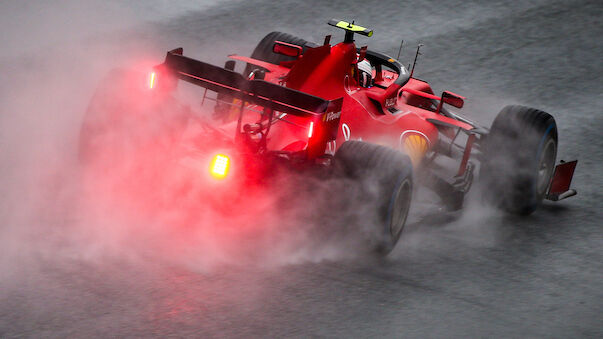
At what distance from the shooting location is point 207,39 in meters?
13.9

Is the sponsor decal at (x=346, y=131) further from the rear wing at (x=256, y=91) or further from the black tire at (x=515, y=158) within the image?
the black tire at (x=515, y=158)

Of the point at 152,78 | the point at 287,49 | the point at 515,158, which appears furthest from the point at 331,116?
the point at 287,49

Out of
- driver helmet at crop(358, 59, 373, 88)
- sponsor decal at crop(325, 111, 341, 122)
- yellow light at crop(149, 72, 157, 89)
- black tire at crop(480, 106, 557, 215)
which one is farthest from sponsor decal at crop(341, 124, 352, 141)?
yellow light at crop(149, 72, 157, 89)

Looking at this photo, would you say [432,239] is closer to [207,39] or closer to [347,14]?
[207,39]

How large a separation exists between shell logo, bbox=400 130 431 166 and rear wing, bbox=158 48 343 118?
1437 millimetres

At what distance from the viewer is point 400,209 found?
6.65 m

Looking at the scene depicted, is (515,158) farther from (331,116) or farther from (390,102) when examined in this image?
(331,116)

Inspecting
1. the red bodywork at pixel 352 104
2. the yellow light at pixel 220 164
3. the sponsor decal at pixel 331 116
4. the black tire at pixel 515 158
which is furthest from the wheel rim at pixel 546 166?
the yellow light at pixel 220 164

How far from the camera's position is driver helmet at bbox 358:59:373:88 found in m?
8.19

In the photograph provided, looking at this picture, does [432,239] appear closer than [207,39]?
Yes

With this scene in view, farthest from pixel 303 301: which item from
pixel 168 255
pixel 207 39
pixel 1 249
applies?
pixel 207 39

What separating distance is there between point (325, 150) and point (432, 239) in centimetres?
126

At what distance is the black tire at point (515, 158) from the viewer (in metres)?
7.76

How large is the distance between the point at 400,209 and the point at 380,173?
1.73ft
